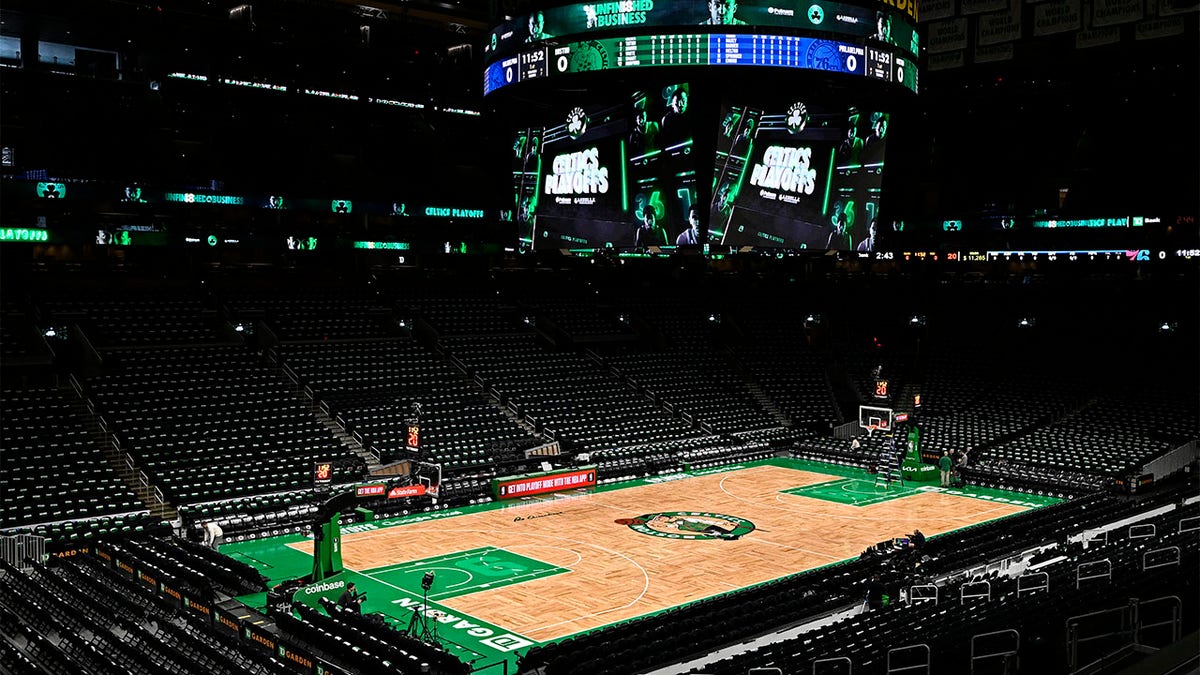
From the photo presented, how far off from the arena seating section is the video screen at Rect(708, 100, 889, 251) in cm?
792

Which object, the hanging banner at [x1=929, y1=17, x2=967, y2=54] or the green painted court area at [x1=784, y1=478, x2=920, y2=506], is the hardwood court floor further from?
the hanging banner at [x1=929, y1=17, x2=967, y2=54]

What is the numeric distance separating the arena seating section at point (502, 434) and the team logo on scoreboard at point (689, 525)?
5.24m

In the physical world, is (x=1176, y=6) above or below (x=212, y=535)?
above

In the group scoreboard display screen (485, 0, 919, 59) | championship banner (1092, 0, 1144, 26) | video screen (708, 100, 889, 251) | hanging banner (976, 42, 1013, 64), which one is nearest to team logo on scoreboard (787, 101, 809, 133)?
video screen (708, 100, 889, 251)

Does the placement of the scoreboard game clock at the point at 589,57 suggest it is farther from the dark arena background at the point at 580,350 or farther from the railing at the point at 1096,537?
the railing at the point at 1096,537

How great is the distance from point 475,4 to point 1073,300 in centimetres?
2934

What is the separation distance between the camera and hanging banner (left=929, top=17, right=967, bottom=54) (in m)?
25.5

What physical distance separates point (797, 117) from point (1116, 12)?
23.5ft

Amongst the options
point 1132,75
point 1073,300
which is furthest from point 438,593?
point 1073,300

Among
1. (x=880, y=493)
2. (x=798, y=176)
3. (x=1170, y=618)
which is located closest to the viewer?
(x=1170, y=618)

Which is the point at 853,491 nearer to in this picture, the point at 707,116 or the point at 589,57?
the point at 707,116

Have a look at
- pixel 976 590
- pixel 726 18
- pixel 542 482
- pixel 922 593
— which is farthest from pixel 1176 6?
pixel 542 482

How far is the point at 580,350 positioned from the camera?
4500 centimetres

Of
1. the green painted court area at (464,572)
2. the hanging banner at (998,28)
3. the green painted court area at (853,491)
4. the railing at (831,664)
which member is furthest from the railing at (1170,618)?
the green painted court area at (853,491)
